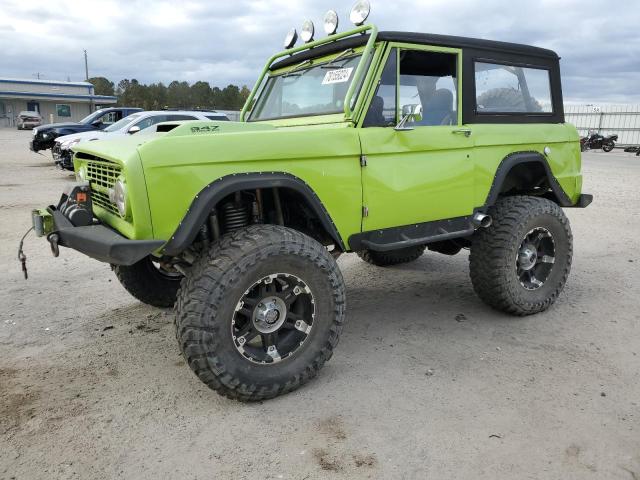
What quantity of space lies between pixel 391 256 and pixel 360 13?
2.76 meters

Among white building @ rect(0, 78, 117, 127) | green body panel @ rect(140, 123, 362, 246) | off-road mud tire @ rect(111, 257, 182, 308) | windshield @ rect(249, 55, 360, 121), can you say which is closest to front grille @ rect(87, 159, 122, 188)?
green body panel @ rect(140, 123, 362, 246)

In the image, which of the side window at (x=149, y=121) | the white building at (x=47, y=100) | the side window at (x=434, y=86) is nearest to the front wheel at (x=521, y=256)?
the side window at (x=434, y=86)

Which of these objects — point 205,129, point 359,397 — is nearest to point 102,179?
point 205,129

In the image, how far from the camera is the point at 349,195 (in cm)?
339

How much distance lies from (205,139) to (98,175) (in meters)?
0.94

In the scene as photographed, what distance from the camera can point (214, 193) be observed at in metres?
2.89

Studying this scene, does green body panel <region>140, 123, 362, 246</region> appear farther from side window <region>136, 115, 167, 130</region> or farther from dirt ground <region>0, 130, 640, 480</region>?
side window <region>136, 115, 167, 130</region>

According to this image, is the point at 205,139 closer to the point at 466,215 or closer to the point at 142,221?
the point at 142,221

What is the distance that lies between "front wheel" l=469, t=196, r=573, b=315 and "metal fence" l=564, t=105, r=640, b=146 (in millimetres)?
26930

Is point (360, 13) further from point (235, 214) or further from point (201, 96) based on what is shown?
point (201, 96)

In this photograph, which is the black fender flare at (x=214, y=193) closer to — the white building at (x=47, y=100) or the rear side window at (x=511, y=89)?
the rear side window at (x=511, y=89)

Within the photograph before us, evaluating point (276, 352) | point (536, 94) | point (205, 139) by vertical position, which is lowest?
point (276, 352)

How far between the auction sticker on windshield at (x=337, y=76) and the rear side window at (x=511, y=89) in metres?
1.09

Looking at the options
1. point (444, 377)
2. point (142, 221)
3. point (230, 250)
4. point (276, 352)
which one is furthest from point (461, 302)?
point (142, 221)
